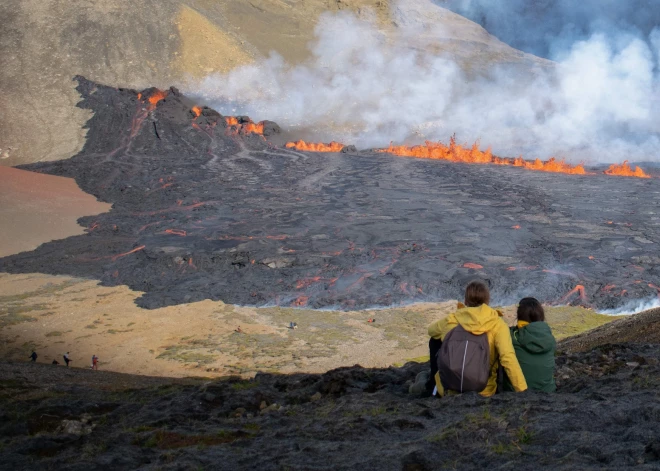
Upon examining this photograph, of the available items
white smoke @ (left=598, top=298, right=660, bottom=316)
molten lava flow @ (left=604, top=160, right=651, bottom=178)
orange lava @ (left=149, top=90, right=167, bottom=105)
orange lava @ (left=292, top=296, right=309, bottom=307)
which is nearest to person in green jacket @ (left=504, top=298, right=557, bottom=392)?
orange lava @ (left=292, top=296, right=309, bottom=307)

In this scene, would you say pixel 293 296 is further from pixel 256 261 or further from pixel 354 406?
pixel 354 406

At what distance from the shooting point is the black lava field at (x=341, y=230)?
57.6 ft

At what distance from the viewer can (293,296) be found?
17.2 metres

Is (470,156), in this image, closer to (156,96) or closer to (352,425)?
(156,96)

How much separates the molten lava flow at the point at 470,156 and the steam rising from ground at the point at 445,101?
270 cm

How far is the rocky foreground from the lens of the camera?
4.14m

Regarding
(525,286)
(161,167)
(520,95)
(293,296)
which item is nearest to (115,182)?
(161,167)

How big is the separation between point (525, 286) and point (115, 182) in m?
19.5

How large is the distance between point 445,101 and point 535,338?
1882 inches

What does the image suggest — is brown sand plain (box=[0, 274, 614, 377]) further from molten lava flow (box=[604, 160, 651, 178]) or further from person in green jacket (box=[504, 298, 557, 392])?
molten lava flow (box=[604, 160, 651, 178])

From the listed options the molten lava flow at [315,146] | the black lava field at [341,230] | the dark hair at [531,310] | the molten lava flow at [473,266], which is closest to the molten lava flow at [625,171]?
the black lava field at [341,230]

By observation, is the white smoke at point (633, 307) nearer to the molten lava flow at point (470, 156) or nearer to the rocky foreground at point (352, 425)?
the rocky foreground at point (352, 425)

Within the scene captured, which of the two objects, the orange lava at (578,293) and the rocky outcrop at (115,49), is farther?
the rocky outcrop at (115,49)

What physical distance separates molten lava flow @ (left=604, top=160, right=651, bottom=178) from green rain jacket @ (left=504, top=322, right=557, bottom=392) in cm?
3005
